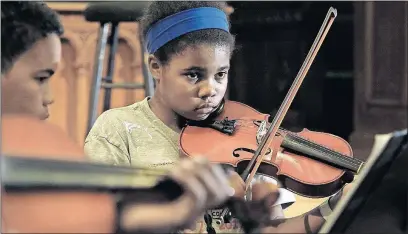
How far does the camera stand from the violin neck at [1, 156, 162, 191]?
380 mm

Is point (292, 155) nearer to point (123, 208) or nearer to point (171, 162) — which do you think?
point (171, 162)

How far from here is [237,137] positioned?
81 cm

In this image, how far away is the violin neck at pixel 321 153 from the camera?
0.81 metres

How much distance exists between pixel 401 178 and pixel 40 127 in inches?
13.2

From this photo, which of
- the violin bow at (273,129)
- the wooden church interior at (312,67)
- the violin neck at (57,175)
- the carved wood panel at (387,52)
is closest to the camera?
the violin neck at (57,175)

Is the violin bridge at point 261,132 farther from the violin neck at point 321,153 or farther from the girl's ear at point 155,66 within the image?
the girl's ear at point 155,66

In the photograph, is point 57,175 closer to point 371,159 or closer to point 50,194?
point 50,194

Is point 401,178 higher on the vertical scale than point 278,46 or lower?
lower

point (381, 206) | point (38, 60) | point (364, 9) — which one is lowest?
point (381, 206)

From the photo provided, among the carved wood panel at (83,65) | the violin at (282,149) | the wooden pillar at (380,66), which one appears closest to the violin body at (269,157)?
the violin at (282,149)

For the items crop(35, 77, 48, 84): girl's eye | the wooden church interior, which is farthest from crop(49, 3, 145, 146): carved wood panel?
crop(35, 77, 48, 84): girl's eye

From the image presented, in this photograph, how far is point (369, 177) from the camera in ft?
1.63

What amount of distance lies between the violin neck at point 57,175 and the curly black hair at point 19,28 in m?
0.13

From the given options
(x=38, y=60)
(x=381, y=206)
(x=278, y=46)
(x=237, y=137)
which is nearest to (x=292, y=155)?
(x=237, y=137)
